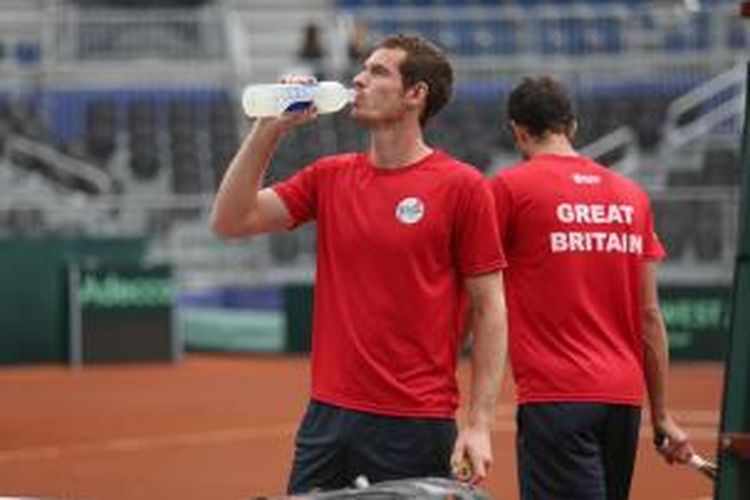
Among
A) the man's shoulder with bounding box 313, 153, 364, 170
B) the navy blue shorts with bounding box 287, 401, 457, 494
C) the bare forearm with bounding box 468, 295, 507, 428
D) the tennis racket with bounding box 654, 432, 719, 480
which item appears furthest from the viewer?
the tennis racket with bounding box 654, 432, 719, 480

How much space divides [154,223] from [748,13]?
71.2 ft

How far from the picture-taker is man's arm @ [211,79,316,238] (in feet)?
16.5

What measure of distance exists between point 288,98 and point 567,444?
174 centimetres

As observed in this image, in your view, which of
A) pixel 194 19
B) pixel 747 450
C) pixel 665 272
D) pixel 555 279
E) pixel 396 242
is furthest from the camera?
pixel 194 19

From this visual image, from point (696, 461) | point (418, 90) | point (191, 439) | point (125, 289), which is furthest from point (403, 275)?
point (125, 289)

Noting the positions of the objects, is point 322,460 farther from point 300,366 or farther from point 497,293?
point 300,366

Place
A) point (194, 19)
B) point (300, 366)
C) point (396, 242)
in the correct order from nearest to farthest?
point (396, 242) < point (300, 366) < point (194, 19)

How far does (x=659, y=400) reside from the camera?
6.24 meters

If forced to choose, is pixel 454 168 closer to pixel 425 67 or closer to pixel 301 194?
pixel 425 67

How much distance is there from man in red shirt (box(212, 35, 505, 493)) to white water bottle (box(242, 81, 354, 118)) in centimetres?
21

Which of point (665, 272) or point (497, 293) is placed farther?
point (665, 272)

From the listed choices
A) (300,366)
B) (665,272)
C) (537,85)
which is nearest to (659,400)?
(537,85)

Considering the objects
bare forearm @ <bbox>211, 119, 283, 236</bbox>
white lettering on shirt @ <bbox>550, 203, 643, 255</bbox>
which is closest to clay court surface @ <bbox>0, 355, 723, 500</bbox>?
white lettering on shirt @ <bbox>550, 203, 643, 255</bbox>

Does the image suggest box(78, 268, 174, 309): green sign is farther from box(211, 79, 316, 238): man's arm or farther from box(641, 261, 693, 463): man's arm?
box(211, 79, 316, 238): man's arm
